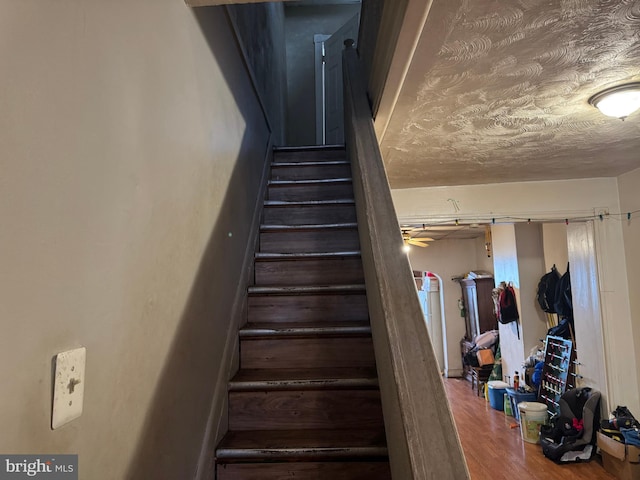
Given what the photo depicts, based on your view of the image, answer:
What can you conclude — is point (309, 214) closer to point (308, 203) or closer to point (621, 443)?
point (308, 203)

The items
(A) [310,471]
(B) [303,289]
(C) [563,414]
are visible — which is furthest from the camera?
(C) [563,414]

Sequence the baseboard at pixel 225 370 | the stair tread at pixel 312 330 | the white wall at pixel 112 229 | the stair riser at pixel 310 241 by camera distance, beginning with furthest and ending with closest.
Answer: the stair riser at pixel 310 241
the stair tread at pixel 312 330
the baseboard at pixel 225 370
the white wall at pixel 112 229

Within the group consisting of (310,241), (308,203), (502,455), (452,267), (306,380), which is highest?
(308,203)

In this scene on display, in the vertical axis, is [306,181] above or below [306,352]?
above

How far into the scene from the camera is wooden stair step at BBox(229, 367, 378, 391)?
1605 mm

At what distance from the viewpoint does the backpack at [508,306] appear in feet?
18.5

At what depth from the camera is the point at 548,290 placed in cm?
516

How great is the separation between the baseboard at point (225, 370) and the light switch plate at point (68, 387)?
29.6 inches

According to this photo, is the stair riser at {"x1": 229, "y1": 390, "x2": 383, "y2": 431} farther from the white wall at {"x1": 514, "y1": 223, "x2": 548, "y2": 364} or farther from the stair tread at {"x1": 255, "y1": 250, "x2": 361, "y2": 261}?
the white wall at {"x1": 514, "y1": 223, "x2": 548, "y2": 364}

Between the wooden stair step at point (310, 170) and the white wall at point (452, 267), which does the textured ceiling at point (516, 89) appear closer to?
the wooden stair step at point (310, 170)

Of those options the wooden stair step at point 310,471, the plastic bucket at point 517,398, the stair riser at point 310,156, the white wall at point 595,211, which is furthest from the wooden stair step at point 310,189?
the plastic bucket at point 517,398

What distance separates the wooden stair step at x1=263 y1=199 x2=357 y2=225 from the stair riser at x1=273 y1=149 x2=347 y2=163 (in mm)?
886

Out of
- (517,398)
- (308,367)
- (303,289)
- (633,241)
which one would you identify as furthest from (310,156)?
(517,398)

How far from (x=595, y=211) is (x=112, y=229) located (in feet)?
12.7
